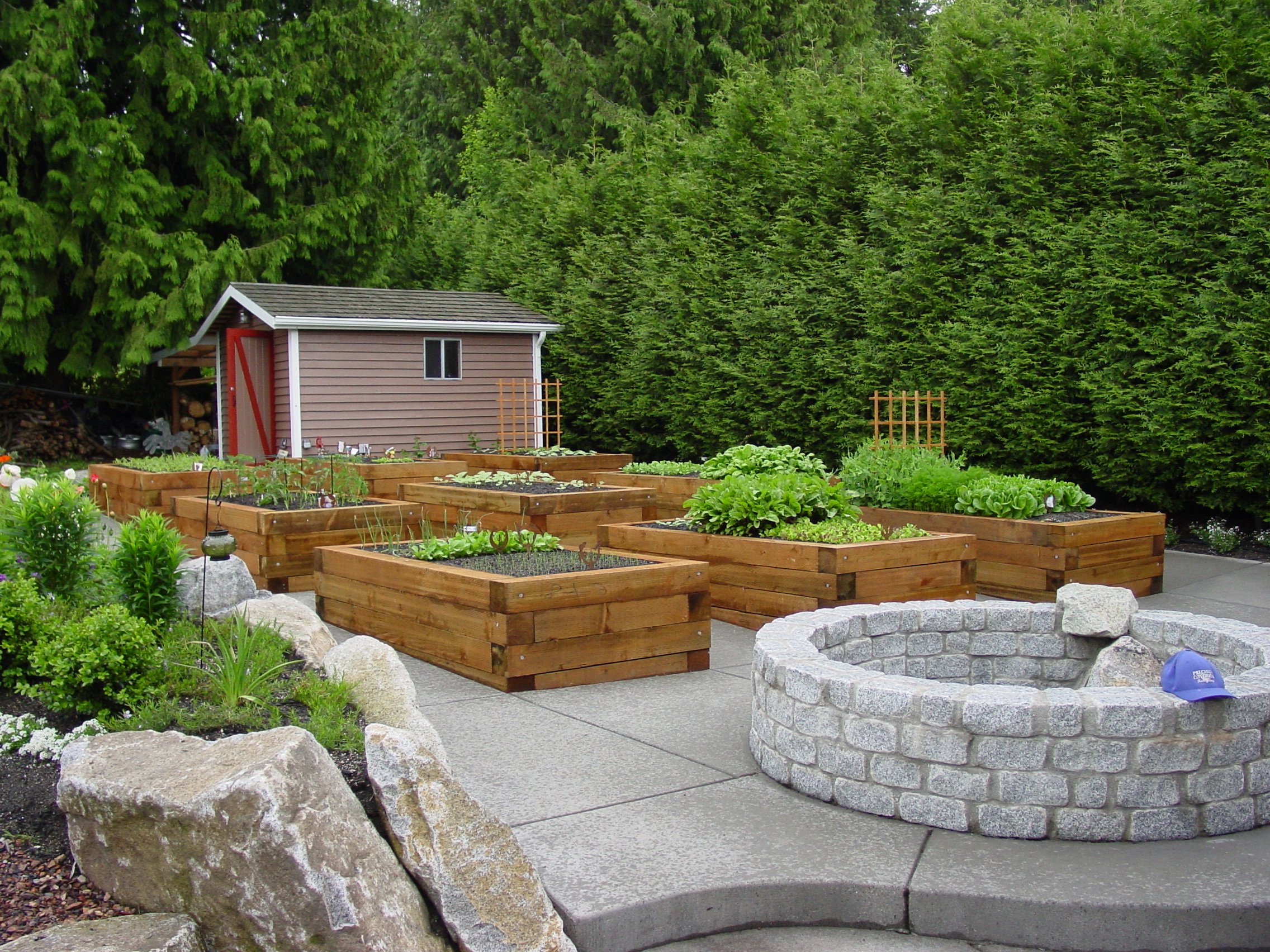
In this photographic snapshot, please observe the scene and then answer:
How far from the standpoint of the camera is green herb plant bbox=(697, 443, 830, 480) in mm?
8633

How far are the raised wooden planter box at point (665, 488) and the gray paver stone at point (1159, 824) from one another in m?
6.69

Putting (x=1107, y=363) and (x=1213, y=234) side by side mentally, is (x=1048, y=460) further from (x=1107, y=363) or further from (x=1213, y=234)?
(x=1213, y=234)

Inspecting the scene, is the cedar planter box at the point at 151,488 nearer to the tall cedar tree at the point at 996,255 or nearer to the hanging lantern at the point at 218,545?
the tall cedar tree at the point at 996,255

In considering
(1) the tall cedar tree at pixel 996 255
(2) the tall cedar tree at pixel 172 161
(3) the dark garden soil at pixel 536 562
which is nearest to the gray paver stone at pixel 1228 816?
(3) the dark garden soil at pixel 536 562

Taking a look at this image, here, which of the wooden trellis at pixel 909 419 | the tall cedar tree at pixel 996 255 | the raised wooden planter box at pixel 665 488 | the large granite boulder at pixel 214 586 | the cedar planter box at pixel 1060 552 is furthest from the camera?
the wooden trellis at pixel 909 419

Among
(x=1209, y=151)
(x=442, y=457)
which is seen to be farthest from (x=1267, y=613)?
(x=442, y=457)

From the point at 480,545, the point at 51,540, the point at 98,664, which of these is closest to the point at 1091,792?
the point at 98,664

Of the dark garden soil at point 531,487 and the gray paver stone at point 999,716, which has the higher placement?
the dark garden soil at point 531,487

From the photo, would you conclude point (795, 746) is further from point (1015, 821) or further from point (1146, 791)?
point (1146, 791)

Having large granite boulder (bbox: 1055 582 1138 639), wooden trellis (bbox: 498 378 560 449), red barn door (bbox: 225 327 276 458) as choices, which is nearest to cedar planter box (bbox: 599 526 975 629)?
large granite boulder (bbox: 1055 582 1138 639)

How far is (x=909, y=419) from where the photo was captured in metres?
11.9

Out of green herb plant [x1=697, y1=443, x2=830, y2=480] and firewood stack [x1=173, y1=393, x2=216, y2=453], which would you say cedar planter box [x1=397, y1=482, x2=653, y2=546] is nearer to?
green herb plant [x1=697, y1=443, x2=830, y2=480]

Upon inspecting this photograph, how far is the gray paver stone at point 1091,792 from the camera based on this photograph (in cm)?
362

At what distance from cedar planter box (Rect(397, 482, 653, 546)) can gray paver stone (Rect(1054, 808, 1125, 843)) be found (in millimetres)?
5702
